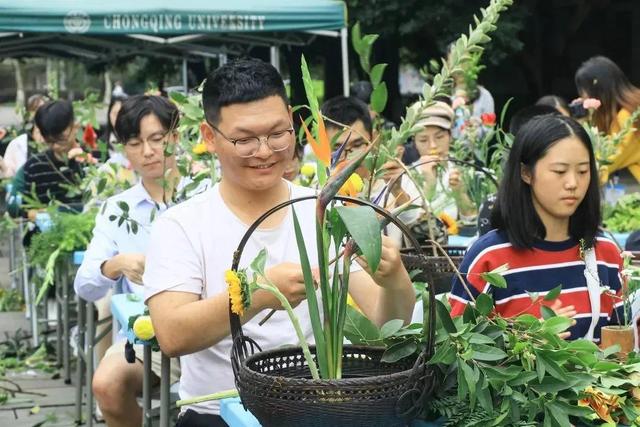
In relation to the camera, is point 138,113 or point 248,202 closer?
point 248,202

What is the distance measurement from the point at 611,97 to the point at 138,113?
289cm

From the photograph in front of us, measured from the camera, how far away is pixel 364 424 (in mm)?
2045

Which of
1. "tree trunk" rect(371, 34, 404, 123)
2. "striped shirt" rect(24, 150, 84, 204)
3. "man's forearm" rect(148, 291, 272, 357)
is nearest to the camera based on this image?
"man's forearm" rect(148, 291, 272, 357)

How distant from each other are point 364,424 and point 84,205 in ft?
14.8

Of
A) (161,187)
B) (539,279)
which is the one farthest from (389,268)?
(161,187)

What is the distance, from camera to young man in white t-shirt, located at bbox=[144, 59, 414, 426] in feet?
8.74

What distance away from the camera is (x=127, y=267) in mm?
4168

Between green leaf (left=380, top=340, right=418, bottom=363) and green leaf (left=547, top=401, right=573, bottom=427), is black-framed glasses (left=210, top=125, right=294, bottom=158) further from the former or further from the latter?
green leaf (left=547, top=401, right=573, bottom=427)

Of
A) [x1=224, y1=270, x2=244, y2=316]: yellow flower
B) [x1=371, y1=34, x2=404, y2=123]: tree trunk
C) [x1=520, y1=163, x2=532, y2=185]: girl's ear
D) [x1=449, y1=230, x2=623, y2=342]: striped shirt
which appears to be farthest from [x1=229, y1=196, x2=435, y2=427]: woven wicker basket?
[x1=371, y1=34, x2=404, y2=123]: tree trunk

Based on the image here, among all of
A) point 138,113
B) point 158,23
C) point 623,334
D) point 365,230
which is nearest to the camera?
point 365,230

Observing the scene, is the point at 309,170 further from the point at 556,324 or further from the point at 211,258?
the point at 556,324

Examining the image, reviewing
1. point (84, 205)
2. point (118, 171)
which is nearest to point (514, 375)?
point (118, 171)

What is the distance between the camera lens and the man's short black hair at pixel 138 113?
480 centimetres

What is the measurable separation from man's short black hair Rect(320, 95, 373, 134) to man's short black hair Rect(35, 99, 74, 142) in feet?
9.76
